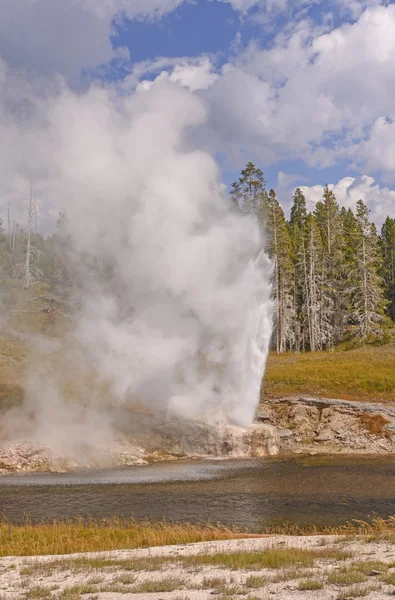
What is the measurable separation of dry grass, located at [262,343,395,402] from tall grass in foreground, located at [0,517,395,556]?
23.1 m

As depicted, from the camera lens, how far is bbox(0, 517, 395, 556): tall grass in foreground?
1486 cm

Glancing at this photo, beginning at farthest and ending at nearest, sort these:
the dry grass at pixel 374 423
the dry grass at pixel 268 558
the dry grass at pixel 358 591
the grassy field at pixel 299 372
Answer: the grassy field at pixel 299 372, the dry grass at pixel 374 423, the dry grass at pixel 268 558, the dry grass at pixel 358 591

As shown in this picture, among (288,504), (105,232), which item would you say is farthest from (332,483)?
(105,232)

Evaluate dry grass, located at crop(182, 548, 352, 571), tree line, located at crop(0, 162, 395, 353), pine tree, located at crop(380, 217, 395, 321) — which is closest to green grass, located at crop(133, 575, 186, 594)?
dry grass, located at crop(182, 548, 352, 571)

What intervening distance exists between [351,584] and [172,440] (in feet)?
81.6

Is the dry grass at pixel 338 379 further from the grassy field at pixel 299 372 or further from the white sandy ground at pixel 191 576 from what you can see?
the white sandy ground at pixel 191 576

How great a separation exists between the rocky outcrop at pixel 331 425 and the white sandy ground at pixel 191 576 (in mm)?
20508

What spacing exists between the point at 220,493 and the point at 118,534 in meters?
7.44

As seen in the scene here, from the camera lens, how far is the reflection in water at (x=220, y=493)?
763 inches

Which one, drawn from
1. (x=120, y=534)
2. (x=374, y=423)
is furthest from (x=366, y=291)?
(x=120, y=534)

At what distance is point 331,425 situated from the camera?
118 ft

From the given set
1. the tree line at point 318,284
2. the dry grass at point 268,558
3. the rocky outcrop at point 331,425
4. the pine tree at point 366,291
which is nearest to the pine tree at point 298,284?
the tree line at point 318,284

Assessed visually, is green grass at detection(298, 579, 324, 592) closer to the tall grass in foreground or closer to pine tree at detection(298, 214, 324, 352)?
the tall grass in foreground

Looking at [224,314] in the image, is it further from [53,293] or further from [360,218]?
[53,293]
